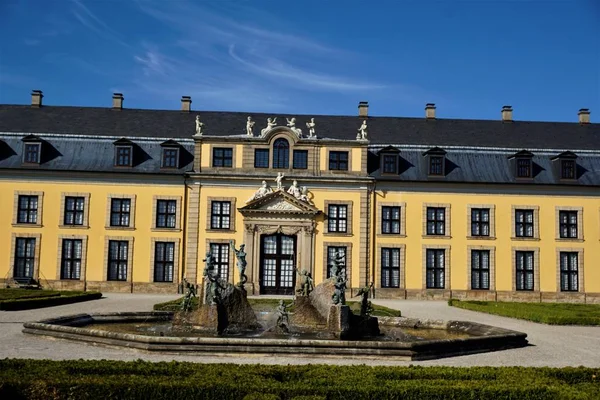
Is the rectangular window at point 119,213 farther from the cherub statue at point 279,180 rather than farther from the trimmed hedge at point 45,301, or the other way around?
the cherub statue at point 279,180

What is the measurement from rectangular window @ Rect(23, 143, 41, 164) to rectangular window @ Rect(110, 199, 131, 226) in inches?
203

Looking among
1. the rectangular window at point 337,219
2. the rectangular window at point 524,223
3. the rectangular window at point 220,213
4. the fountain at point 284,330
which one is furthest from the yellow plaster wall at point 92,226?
the rectangular window at point 524,223

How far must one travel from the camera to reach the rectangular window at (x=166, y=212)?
38906mm

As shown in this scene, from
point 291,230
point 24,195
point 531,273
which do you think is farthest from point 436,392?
point 24,195

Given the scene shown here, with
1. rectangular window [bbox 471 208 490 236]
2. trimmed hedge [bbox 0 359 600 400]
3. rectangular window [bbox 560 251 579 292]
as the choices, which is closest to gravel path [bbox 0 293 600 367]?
trimmed hedge [bbox 0 359 600 400]

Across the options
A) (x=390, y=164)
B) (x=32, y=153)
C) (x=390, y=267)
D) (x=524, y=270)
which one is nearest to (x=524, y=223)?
(x=524, y=270)

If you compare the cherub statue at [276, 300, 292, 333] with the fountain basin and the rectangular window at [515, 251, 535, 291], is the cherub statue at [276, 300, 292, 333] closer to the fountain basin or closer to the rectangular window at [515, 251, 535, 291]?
the fountain basin

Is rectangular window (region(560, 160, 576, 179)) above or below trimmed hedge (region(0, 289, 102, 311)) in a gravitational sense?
above

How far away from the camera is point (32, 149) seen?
1534 inches

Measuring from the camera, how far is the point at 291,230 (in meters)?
38.5

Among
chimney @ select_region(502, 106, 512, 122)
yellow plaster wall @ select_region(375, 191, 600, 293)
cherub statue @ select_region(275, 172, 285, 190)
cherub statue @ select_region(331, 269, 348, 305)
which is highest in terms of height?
chimney @ select_region(502, 106, 512, 122)

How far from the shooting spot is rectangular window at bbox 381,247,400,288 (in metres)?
39.0

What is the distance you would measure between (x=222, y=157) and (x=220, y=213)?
338cm

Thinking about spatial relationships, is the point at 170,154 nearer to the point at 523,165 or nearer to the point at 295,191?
the point at 295,191
